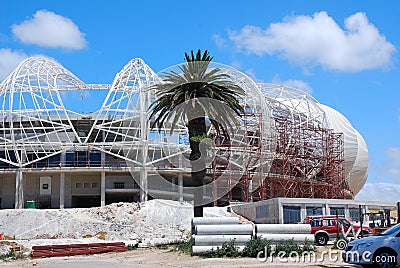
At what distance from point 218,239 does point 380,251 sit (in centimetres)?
866

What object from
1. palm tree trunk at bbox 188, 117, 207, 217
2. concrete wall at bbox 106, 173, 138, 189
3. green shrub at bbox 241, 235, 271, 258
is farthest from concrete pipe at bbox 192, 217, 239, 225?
concrete wall at bbox 106, 173, 138, 189

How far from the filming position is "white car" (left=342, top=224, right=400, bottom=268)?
1711cm

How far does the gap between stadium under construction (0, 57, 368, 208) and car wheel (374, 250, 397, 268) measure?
152 ft

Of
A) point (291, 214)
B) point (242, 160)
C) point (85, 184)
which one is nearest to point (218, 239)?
point (291, 214)

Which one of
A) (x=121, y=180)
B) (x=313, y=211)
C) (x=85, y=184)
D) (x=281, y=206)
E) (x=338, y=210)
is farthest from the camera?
(x=85, y=184)

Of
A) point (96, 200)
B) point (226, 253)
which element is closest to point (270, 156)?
point (96, 200)

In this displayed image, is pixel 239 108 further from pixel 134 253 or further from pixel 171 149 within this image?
pixel 171 149

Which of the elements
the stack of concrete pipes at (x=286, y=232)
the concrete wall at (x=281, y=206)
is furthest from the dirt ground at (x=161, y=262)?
the concrete wall at (x=281, y=206)

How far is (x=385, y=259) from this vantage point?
17.1 meters

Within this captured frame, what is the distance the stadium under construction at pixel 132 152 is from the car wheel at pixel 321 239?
3211cm

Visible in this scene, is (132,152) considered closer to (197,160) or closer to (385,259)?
(197,160)

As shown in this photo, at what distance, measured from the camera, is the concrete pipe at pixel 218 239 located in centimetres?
2438

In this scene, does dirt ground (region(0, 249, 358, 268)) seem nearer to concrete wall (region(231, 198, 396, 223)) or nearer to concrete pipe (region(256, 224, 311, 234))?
concrete pipe (region(256, 224, 311, 234))

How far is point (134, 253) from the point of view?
29.8 metres
